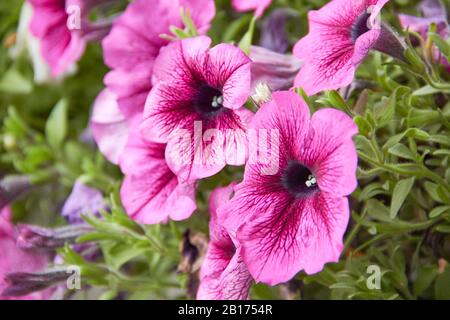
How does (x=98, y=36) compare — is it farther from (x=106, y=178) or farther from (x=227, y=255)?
(x=227, y=255)

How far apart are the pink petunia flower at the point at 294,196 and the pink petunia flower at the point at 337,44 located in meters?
0.04

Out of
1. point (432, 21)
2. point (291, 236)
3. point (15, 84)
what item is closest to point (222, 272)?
point (291, 236)

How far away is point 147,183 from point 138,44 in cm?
16

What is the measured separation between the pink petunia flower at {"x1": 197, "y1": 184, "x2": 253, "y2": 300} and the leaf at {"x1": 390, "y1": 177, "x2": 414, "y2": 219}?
0.13 m

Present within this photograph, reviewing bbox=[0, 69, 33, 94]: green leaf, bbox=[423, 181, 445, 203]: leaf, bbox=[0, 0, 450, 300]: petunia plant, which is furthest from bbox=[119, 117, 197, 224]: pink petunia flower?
bbox=[0, 69, 33, 94]: green leaf

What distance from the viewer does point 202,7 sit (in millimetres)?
750

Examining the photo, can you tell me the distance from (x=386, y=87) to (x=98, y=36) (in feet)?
1.12

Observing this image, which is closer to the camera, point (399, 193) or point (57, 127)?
point (399, 193)

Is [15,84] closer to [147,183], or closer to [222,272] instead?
[147,183]

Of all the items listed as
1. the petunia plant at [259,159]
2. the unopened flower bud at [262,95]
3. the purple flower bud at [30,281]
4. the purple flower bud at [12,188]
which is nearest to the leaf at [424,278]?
the petunia plant at [259,159]

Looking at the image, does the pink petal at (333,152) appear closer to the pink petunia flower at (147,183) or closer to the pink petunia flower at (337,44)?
the pink petunia flower at (337,44)

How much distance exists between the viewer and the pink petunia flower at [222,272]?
612 millimetres

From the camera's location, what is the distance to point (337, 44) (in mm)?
617
